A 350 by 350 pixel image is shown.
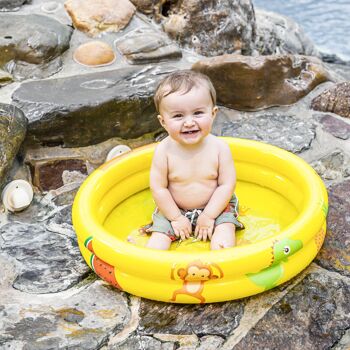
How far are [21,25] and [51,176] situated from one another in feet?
3.20

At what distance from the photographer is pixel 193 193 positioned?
246cm

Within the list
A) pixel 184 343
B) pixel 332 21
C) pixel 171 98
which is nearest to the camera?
pixel 184 343

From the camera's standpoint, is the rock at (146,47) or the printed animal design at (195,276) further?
the rock at (146,47)

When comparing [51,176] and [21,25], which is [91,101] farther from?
[21,25]

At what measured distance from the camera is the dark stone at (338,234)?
227 cm

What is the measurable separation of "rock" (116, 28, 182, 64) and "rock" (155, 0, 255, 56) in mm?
143

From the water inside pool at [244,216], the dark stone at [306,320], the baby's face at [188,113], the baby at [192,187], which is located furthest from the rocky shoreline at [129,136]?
the baby's face at [188,113]

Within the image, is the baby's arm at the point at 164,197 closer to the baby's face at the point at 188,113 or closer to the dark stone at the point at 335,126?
the baby's face at the point at 188,113

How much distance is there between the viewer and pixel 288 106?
340 cm

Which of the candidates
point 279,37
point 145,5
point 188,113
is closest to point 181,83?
point 188,113

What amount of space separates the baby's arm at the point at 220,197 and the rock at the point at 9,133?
0.97 meters

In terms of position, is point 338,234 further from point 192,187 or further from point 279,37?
point 279,37

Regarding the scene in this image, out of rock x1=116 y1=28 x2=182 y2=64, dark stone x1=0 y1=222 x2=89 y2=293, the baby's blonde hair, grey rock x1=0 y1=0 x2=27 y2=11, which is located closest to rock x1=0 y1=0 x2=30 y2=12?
grey rock x1=0 y1=0 x2=27 y2=11

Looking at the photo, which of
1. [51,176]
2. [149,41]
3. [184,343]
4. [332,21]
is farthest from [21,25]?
[332,21]
